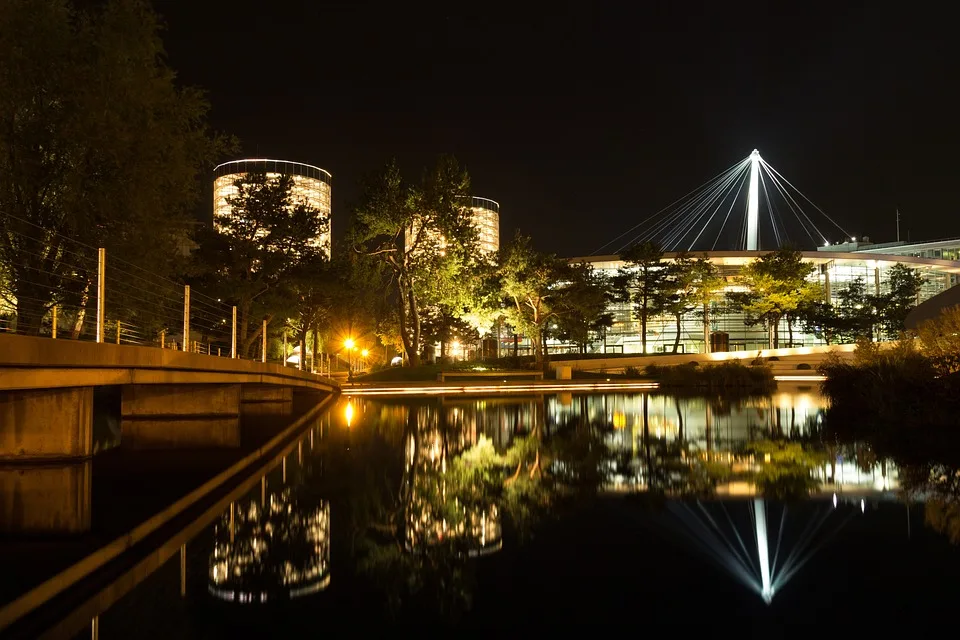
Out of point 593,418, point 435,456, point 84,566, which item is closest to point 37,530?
point 84,566

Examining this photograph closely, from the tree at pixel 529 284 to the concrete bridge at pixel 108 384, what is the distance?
25721 millimetres

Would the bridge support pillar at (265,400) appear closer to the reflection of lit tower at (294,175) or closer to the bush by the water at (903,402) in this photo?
the bush by the water at (903,402)

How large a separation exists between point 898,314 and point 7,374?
221 feet

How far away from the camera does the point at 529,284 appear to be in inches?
1673

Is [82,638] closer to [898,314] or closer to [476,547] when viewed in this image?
[476,547]

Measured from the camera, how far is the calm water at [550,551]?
181 inches

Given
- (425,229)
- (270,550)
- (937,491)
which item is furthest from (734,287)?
(270,550)

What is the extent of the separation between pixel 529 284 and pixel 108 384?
33542 millimetres

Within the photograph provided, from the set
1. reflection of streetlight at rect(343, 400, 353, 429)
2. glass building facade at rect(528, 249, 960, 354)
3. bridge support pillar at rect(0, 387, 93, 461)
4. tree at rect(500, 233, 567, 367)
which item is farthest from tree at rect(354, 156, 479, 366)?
glass building facade at rect(528, 249, 960, 354)

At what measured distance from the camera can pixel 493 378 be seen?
3644 cm

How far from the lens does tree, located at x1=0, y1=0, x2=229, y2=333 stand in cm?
1350

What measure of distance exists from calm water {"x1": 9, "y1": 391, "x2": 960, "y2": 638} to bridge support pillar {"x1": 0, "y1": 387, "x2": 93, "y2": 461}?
2.58 m

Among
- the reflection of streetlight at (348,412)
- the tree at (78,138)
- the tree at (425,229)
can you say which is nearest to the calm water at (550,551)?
the tree at (78,138)

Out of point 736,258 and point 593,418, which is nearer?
point 593,418
